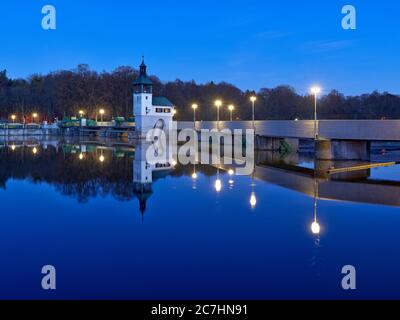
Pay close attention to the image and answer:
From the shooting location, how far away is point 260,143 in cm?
4416

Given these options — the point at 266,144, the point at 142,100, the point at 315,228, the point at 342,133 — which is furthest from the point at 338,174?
the point at 142,100

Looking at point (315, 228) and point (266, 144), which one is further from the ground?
point (266, 144)

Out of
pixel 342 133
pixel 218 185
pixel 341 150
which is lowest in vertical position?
pixel 218 185

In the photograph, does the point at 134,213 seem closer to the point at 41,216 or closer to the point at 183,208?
the point at 183,208

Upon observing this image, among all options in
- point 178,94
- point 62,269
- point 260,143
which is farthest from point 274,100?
point 62,269

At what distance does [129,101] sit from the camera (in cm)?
9462

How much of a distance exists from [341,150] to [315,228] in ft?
64.8

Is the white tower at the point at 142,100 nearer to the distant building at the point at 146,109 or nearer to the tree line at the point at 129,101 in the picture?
the distant building at the point at 146,109

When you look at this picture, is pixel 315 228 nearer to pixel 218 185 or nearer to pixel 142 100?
pixel 218 185

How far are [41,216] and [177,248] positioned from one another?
6.15 metres

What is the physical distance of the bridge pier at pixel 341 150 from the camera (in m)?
A: 31.3

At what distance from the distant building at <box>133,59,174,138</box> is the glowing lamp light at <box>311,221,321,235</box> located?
55.3 m
